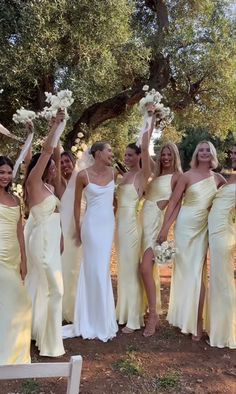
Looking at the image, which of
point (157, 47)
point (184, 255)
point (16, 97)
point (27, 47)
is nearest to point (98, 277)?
point (184, 255)

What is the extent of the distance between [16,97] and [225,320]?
1066cm

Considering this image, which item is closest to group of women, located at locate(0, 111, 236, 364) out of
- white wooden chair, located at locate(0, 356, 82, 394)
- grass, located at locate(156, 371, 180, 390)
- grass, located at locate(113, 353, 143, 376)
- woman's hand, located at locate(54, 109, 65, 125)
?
woman's hand, located at locate(54, 109, 65, 125)

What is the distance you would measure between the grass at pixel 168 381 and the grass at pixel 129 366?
0.22 meters

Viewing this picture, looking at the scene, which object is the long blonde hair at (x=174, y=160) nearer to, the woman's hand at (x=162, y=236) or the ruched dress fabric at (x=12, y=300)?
the woman's hand at (x=162, y=236)

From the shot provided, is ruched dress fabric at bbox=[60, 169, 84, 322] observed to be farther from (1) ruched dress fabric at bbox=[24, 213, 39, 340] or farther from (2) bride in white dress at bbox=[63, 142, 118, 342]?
(1) ruched dress fabric at bbox=[24, 213, 39, 340]

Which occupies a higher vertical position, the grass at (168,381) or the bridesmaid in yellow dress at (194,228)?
the bridesmaid in yellow dress at (194,228)

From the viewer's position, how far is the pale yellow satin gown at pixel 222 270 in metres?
5.43

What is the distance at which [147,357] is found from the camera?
5.19 meters

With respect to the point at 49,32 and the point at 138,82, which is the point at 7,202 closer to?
the point at 49,32

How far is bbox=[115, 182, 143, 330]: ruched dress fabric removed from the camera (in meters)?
5.98

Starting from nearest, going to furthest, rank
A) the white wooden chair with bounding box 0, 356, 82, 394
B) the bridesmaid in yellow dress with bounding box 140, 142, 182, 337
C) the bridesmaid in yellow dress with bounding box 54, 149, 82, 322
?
the white wooden chair with bounding box 0, 356, 82, 394 → the bridesmaid in yellow dress with bounding box 140, 142, 182, 337 → the bridesmaid in yellow dress with bounding box 54, 149, 82, 322

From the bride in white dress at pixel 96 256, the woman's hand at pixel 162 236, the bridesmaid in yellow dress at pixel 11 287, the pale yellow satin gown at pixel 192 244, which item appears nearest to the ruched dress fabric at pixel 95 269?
the bride in white dress at pixel 96 256

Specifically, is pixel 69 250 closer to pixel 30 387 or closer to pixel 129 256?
pixel 129 256

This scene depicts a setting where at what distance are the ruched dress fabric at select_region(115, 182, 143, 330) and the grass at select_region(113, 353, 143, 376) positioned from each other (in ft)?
2.85
